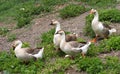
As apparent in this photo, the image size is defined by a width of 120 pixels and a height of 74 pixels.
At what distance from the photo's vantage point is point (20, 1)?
1981 cm

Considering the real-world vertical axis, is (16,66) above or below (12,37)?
above

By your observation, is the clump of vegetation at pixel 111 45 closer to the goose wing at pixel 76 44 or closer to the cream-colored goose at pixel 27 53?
the goose wing at pixel 76 44

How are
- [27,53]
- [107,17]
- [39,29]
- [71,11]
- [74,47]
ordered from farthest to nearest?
[71,11] < [39,29] < [107,17] < [27,53] < [74,47]

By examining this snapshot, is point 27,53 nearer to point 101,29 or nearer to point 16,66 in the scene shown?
point 16,66

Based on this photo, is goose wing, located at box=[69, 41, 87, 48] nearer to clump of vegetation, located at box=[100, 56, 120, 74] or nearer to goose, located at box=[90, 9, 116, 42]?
clump of vegetation, located at box=[100, 56, 120, 74]

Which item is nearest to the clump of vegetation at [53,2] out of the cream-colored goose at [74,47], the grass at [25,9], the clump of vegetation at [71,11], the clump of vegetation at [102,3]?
the grass at [25,9]

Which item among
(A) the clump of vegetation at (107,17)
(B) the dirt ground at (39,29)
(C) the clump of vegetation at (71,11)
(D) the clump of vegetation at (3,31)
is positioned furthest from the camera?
(D) the clump of vegetation at (3,31)

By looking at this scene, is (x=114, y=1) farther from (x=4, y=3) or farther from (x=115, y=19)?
(x=4, y=3)

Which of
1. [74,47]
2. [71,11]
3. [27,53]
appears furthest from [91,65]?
[71,11]

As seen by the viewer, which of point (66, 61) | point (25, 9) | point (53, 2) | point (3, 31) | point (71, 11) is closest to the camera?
point (66, 61)

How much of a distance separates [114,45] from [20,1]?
9433 millimetres

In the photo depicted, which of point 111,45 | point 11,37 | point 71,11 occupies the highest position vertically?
point 111,45

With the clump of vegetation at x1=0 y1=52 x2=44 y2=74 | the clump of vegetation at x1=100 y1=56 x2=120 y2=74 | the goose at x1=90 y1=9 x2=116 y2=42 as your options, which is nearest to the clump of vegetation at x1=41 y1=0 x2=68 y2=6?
the goose at x1=90 y1=9 x2=116 y2=42

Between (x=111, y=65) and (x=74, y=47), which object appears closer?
(x=111, y=65)
